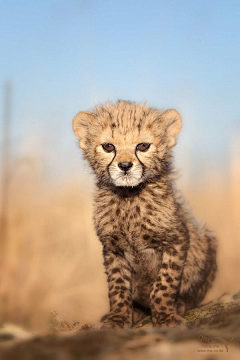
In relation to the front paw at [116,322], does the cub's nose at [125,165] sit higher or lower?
higher

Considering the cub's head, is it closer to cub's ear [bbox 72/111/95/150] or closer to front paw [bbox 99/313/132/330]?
cub's ear [bbox 72/111/95/150]

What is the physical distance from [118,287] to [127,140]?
1.08m

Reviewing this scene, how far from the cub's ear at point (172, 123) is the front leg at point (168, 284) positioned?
0.79m

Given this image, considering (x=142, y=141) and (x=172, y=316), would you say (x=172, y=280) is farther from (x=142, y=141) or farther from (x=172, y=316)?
(x=142, y=141)

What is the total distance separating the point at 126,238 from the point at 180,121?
0.95m

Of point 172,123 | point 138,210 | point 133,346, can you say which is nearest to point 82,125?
point 172,123

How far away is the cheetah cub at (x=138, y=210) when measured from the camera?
341cm

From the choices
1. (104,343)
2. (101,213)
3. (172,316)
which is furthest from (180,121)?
(104,343)

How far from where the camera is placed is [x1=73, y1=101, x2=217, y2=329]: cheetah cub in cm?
341

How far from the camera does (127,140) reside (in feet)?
11.1

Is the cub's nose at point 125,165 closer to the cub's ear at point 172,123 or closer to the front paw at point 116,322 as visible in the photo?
the cub's ear at point 172,123

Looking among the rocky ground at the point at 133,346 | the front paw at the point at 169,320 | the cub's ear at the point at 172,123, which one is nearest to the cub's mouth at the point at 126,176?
the cub's ear at the point at 172,123

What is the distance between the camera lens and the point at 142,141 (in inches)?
135

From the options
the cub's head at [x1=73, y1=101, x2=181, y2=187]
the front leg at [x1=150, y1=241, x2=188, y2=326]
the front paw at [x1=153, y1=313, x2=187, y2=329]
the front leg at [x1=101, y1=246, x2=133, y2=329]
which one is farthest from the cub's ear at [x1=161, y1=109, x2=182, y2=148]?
the front paw at [x1=153, y1=313, x2=187, y2=329]
